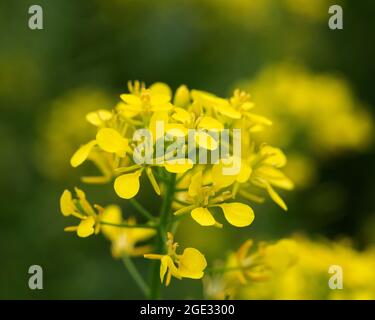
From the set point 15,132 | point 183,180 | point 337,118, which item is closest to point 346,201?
point 337,118

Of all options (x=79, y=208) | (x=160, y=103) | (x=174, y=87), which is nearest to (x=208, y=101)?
(x=160, y=103)

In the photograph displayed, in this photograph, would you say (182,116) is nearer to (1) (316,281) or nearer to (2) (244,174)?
(2) (244,174)

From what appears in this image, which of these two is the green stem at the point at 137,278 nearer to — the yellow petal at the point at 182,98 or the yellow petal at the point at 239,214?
the yellow petal at the point at 239,214

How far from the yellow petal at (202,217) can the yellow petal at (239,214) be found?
7cm

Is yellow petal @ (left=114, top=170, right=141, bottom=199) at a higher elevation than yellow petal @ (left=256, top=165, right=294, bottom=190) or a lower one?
lower

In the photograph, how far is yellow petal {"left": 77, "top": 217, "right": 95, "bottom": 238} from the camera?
2.04m

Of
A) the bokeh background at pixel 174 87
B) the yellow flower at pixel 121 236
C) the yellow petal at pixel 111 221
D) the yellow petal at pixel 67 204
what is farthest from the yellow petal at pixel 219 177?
the bokeh background at pixel 174 87

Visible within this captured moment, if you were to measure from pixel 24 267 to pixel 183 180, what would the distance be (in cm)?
203

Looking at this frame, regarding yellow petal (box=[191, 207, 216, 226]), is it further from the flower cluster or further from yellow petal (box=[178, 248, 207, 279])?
the flower cluster

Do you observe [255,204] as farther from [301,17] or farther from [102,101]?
[301,17]

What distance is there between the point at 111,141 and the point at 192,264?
42 centimetres

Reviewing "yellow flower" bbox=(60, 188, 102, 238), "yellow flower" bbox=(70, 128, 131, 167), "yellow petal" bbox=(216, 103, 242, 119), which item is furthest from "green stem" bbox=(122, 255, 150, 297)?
"yellow petal" bbox=(216, 103, 242, 119)

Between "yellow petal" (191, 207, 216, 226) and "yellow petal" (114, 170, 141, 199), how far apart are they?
0.17 m

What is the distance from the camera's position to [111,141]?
2.04m
